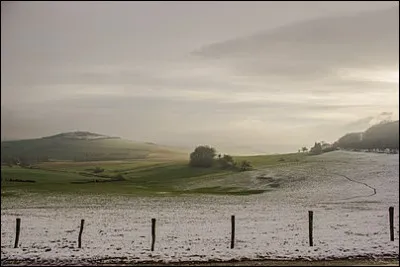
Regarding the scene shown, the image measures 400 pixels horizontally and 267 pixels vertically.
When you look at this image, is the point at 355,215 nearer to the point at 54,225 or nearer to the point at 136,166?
the point at 136,166

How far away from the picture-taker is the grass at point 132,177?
64.6 feet

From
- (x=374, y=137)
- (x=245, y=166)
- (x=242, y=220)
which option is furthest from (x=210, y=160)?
(x=374, y=137)

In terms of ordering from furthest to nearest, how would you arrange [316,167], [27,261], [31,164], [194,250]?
[316,167]
[31,164]
[194,250]
[27,261]

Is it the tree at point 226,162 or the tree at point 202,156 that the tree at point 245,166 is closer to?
the tree at point 226,162

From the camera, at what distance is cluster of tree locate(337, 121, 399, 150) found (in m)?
21.2

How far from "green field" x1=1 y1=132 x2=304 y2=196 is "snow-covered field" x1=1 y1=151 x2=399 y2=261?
39.0 inches

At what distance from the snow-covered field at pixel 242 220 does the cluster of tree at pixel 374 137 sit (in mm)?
561

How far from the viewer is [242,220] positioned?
20.2m

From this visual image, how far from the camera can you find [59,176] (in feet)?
69.1

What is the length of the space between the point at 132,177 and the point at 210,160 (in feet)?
11.0

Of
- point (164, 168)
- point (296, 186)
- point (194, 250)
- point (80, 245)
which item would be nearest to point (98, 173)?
point (164, 168)

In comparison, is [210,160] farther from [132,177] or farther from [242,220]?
[132,177]

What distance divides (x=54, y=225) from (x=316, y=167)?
38.3ft

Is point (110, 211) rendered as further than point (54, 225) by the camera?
Yes
